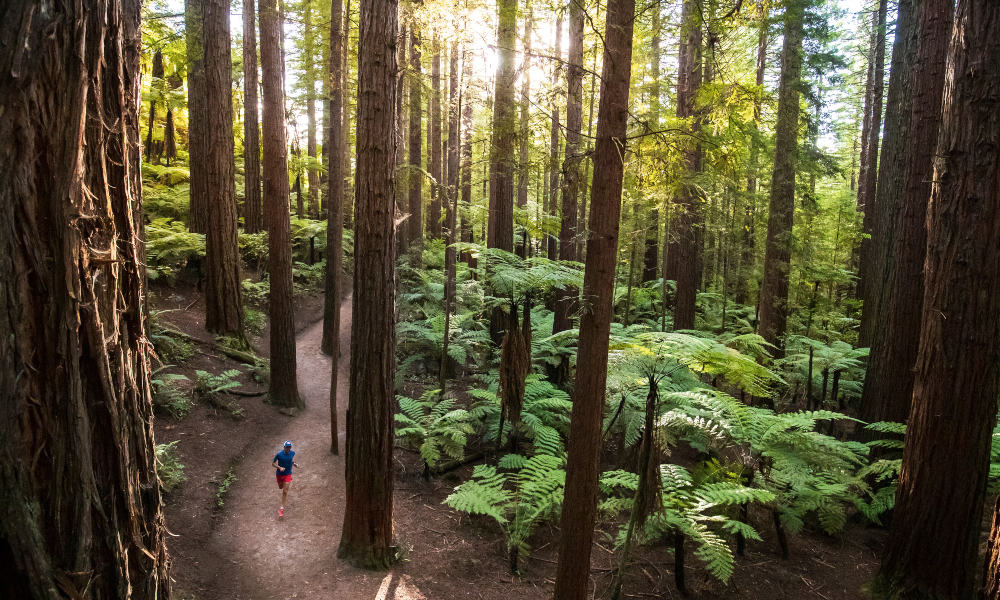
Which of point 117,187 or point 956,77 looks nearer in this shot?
point 117,187

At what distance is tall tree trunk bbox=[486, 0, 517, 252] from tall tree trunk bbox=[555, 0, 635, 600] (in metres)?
2.96

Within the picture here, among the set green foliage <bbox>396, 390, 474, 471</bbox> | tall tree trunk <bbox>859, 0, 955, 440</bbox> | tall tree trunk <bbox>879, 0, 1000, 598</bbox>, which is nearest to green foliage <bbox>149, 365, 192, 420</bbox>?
green foliage <bbox>396, 390, 474, 471</bbox>

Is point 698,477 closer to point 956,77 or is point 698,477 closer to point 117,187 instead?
point 956,77

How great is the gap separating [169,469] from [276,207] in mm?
4713

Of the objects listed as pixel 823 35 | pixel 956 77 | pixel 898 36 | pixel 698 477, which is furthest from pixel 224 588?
pixel 823 35

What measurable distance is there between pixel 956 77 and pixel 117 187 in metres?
6.68

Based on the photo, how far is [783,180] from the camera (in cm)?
1129

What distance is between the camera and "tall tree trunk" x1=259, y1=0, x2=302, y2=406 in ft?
29.7

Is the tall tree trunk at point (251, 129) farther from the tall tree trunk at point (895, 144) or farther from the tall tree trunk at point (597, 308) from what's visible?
the tall tree trunk at point (895, 144)

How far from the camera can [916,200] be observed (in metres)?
7.11

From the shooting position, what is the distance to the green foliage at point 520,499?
6.17m

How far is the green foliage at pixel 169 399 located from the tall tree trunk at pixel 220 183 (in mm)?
2460

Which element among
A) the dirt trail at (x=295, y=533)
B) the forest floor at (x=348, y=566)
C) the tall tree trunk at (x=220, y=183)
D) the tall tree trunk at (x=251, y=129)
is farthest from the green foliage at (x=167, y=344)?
the tall tree trunk at (x=251, y=129)

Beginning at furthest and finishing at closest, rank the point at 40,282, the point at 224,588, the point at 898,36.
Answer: the point at 898,36 → the point at 224,588 → the point at 40,282
